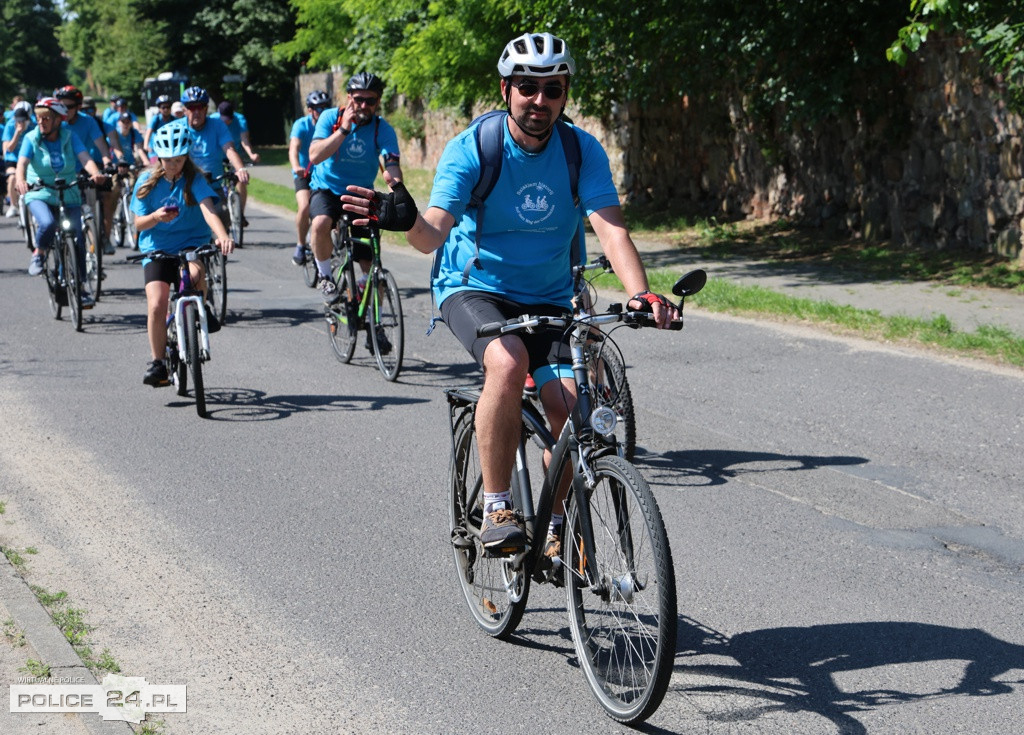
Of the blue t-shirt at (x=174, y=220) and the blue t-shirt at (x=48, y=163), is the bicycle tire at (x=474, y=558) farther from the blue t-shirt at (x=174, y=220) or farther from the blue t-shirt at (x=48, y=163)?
the blue t-shirt at (x=48, y=163)

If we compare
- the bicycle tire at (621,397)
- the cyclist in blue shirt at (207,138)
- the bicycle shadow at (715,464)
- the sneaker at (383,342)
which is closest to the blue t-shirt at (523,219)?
the bicycle tire at (621,397)

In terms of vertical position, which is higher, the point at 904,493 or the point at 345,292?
the point at 345,292

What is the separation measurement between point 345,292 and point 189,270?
1.70 meters

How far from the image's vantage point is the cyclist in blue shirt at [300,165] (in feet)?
41.1

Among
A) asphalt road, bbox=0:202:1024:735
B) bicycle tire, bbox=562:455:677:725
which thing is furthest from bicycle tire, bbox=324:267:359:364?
bicycle tire, bbox=562:455:677:725

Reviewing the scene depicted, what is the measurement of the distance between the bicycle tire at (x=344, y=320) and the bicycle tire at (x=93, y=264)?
167 inches

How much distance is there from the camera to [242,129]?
20.5 meters

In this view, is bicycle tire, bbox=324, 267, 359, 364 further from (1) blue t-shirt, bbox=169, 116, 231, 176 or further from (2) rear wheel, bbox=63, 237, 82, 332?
(1) blue t-shirt, bbox=169, 116, 231, 176

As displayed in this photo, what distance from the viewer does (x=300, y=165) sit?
528 inches

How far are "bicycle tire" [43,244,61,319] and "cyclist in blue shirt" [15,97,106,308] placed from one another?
108 mm

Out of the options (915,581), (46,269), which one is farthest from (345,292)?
(915,581)

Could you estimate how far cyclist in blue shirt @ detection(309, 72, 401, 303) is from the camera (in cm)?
1071

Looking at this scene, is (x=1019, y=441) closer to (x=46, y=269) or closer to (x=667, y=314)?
(x=667, y=314)

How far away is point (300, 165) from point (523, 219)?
906cm
